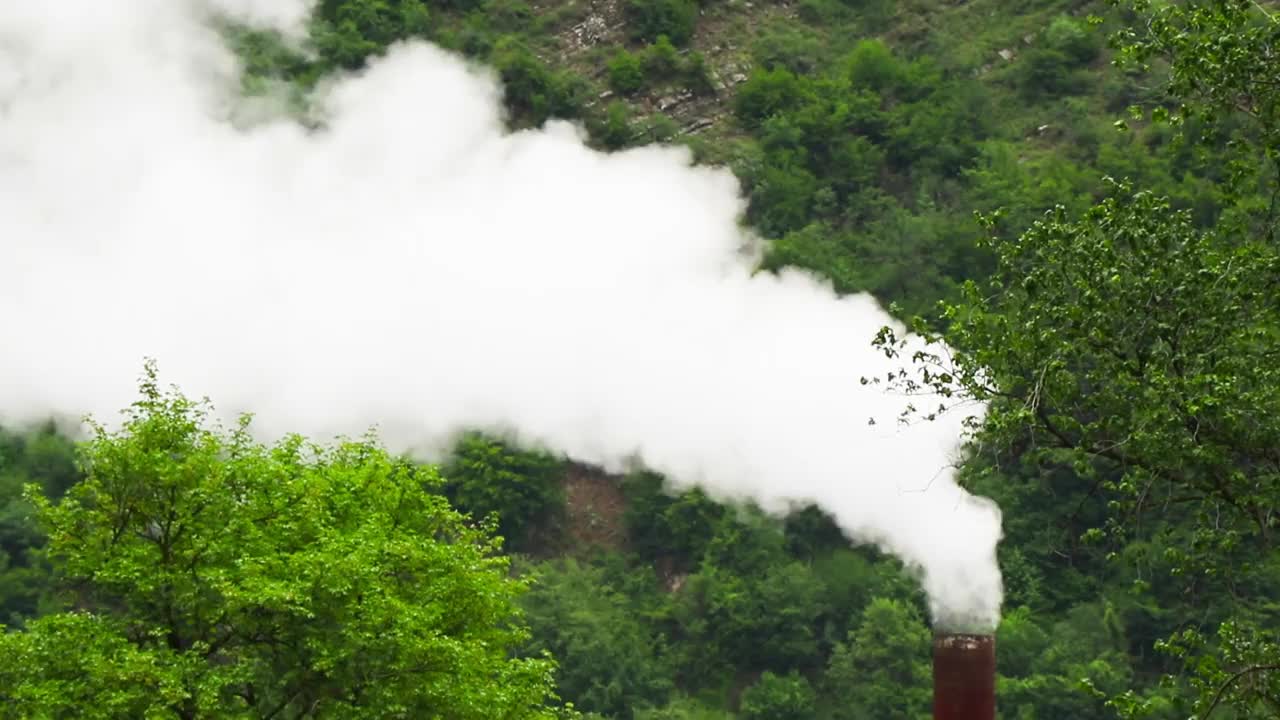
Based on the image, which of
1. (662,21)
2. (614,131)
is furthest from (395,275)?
(662,21)

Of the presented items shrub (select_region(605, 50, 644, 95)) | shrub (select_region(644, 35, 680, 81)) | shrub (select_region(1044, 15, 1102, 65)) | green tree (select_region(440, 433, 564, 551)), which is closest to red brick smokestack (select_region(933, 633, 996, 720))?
green tree (select_region(440, 433, 564, 551))

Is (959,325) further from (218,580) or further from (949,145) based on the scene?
(949,145)

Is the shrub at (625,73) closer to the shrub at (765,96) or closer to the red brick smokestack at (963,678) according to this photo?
the shrub at (765,96)

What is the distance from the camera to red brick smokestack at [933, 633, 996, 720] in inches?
1490

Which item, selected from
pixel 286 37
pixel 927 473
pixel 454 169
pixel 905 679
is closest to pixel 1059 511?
pixel 905 679

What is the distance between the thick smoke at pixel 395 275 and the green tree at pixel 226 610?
30.5 meters

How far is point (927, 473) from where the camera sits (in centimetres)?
6069

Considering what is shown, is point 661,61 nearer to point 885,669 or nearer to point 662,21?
point 662,21

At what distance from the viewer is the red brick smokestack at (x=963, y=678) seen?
124ft

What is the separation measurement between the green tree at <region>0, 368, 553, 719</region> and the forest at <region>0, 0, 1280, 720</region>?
→ 0.24 feet

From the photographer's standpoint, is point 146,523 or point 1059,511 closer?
point 146,523

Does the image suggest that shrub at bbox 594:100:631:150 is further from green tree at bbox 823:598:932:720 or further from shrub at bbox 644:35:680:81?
green tree at bbox 823:598:932:720

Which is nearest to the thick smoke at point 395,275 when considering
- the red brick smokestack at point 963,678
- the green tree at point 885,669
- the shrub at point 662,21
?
the green tree at point 885,669

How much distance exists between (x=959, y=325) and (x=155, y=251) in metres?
75.3
